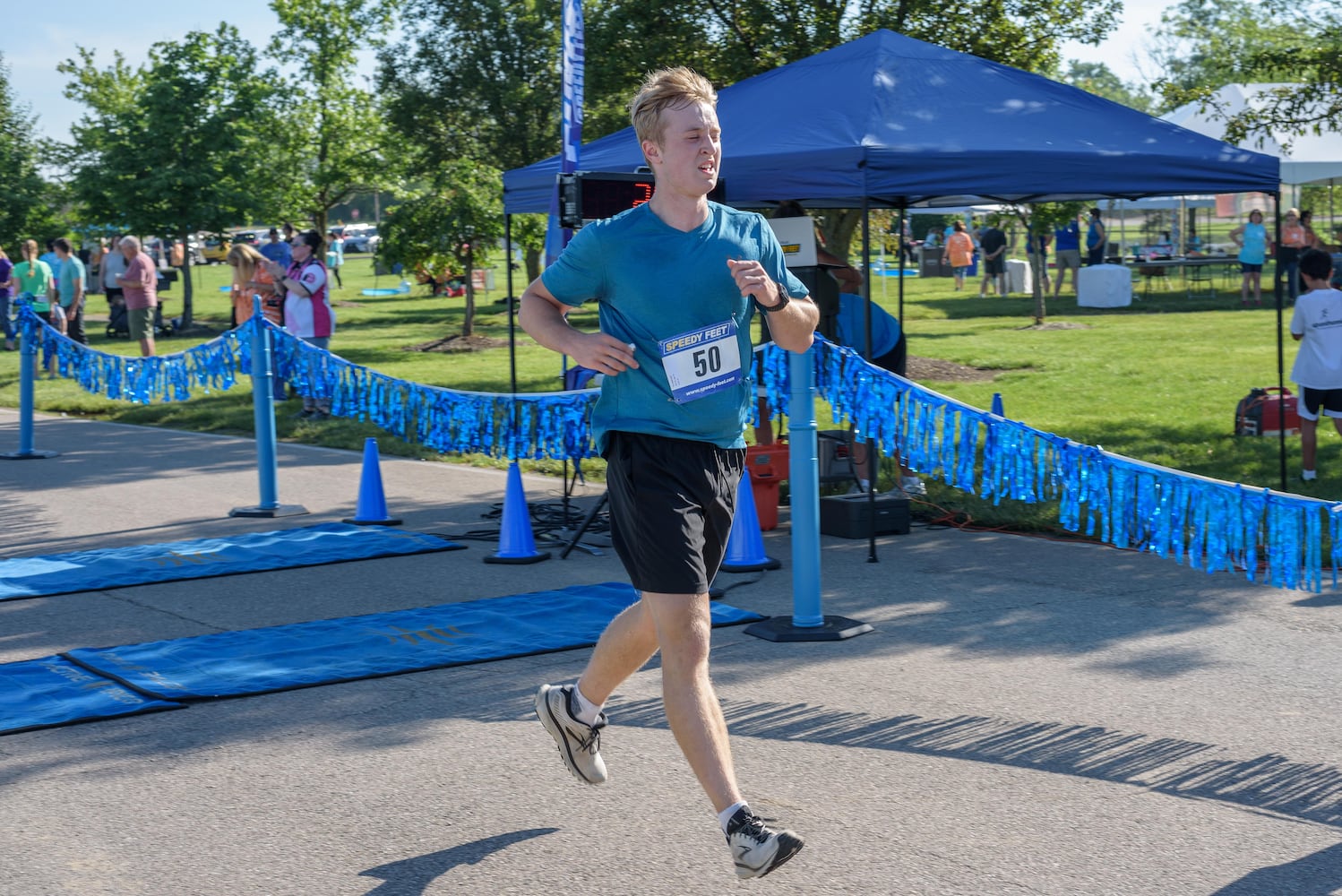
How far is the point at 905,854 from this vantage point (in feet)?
13.8

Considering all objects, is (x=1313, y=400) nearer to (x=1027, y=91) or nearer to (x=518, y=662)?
(x=1027, y=91)

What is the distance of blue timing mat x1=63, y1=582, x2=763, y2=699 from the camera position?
6.23 meters

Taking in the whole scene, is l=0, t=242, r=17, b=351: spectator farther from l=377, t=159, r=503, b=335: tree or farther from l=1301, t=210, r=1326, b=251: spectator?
l=1301, t=210, r=1326, b=251: spectator

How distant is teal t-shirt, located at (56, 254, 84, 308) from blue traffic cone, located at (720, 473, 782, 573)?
1854 centimetres

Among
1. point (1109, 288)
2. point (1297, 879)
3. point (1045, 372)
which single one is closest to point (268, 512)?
point (1297, 879)

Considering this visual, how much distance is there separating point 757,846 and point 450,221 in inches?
793

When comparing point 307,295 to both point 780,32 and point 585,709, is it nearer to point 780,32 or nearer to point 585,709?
point 780,32

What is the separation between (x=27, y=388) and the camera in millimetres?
13578

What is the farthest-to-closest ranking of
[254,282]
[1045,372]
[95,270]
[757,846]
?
1. [95,270]
2. [1045,372]
3. [254,282]
4. [757,846]

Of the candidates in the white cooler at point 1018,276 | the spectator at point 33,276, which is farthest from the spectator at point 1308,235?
the spectator at point 33,276

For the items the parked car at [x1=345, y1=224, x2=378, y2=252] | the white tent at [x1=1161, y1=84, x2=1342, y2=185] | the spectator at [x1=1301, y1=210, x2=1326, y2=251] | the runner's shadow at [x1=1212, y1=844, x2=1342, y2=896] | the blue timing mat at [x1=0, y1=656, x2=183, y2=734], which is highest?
the parked car at [x1=345, y1=224, x2=378, y2=252]

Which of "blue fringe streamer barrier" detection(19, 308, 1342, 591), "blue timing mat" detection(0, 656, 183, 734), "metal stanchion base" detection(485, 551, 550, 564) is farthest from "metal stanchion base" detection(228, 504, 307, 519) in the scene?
"blue timing mat" detection(0, 656, 183, 734)

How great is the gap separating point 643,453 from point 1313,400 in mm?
7662

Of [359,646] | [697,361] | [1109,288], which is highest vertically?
[1109,288]
